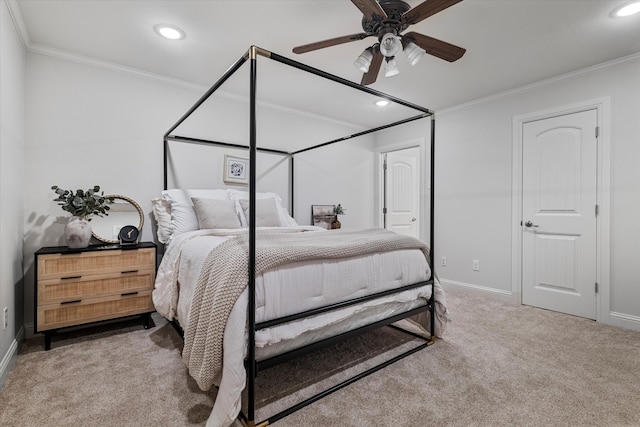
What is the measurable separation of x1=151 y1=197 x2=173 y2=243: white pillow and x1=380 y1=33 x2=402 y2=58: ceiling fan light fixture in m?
2.28

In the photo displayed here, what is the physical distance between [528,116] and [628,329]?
221 centimetres

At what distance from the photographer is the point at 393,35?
5.99ft

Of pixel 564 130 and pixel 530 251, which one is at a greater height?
pixel 564 130

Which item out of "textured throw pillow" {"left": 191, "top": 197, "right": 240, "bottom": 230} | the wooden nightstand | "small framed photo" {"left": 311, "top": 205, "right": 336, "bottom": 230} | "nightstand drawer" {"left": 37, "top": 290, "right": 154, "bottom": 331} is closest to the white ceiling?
"textured throw pillow" {"left": 191, "top": 197, "right": 240, "bottom": 230}

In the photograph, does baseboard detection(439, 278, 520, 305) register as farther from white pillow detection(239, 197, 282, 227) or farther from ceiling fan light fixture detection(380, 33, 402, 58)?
ceiling fan light fixture detection(380, 33, 402, 58)

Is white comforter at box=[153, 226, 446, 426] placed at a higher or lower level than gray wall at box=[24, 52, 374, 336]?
lower

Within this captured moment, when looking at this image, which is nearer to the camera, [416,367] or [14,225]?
[416,367]

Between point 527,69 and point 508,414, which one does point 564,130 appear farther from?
point 508,414

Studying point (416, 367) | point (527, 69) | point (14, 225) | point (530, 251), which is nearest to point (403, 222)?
point (530, 251)

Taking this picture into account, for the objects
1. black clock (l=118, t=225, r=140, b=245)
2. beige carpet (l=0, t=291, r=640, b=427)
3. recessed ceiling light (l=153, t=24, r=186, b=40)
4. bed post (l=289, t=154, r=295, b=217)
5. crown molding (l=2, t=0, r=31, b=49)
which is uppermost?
recessed ceiling light (l=153, t=24, r=186, b=40)

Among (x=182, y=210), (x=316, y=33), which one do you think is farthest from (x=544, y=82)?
(x=182, y=210)

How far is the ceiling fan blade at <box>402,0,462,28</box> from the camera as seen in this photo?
154 cm

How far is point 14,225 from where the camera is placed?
212 cm

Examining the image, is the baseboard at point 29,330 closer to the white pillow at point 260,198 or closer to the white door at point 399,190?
the white pillow at point 260,198
